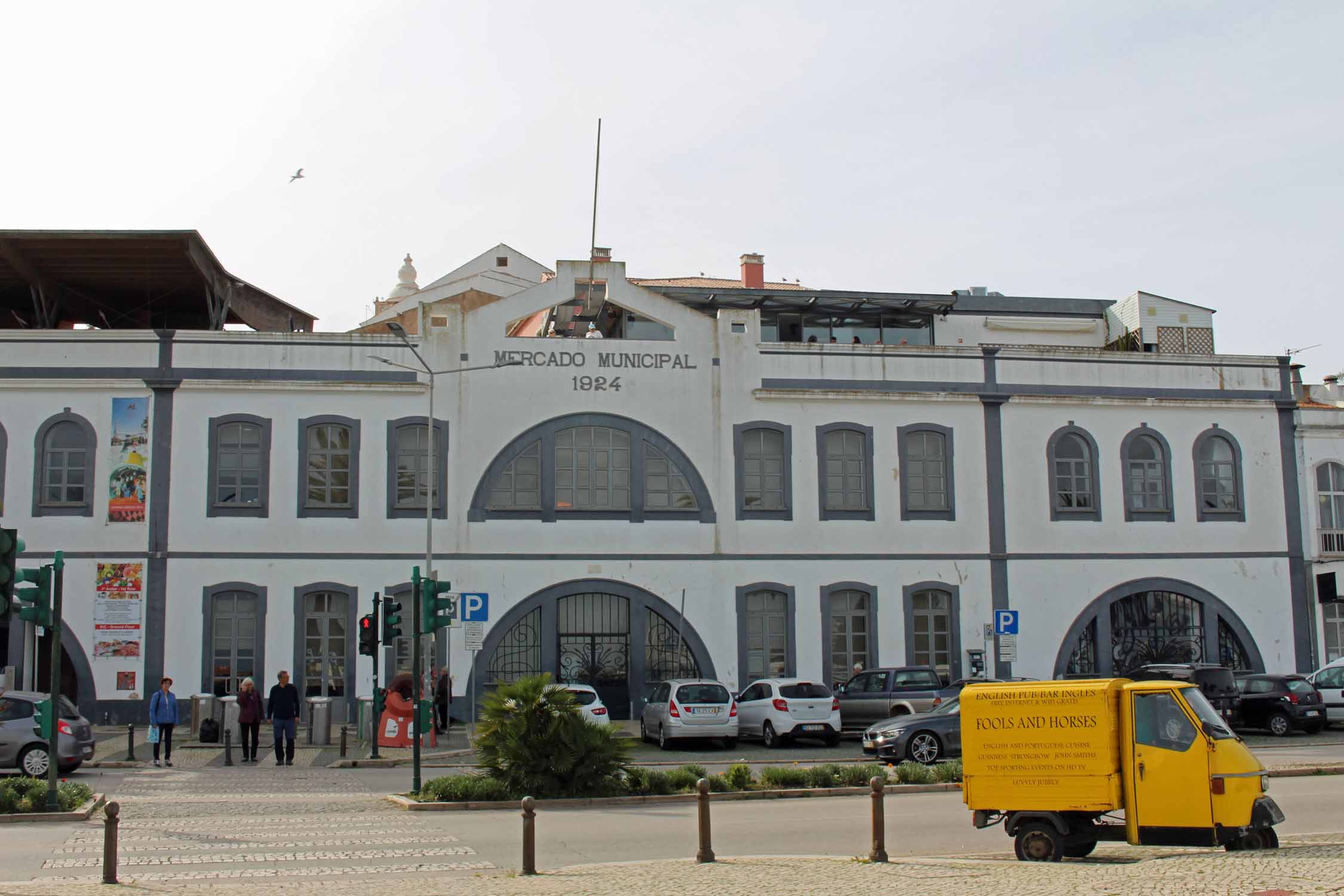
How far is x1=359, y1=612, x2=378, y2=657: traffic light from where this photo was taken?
25.8 metres

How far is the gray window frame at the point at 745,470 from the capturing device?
3297 centimetres

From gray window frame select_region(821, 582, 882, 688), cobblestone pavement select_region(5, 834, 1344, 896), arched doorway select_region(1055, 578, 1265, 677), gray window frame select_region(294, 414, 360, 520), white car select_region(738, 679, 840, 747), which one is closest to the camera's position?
cobblestone pavement select_region(5, 834, 1344, 896)

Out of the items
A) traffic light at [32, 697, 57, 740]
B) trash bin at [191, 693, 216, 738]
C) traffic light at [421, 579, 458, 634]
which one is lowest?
trash bin at [191, 693, 216, 738]

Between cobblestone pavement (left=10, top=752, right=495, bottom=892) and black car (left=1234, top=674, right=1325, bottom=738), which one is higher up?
black car (left=1234, top=674, right=1325, bottom=738)

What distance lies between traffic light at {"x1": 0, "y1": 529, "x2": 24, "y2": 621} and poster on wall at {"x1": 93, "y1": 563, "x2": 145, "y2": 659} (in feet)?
53.2

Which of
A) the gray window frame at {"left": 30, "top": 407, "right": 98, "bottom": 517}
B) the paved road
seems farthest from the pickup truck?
the gray window frame at {"left": 30, "top": 407, "right": 98, "bottom": 517}

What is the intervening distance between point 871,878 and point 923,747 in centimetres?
1188

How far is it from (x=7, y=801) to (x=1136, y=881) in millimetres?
13088

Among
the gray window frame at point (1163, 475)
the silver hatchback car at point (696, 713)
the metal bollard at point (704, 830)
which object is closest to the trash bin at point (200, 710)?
the silver hatchback car at point (696, 713)

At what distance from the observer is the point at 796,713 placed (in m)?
27.1

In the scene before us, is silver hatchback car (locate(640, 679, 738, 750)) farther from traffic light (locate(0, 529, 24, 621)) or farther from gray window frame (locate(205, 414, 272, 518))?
traffic light (locate(0, 529, 24, 621))

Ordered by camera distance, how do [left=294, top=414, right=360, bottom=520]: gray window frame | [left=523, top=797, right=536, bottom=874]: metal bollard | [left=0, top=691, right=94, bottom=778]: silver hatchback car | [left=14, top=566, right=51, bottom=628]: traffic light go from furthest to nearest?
[left=294, top=414, right=360, bottom=520]: gray window frame → [left=0, top=691, right=94, bottom=778]: silver hatchback car → [left=14, top=566, right=51, bottom=628]: traffic light → [left=523, top=797, right=536, bottom=874]: metal bollard

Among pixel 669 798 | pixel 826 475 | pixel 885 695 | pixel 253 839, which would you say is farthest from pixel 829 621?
pixel 253 839

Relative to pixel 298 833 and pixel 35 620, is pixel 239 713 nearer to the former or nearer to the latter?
pixel 35 620
